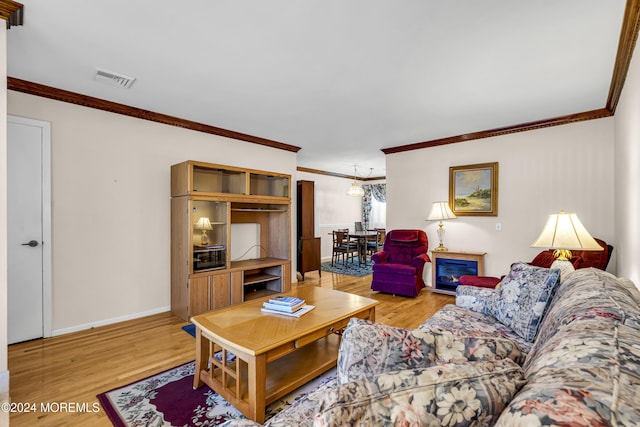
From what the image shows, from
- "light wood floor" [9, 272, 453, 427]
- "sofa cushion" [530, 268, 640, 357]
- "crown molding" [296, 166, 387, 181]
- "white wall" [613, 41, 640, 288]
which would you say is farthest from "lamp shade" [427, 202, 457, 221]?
"sofa cushion" [530, 268, 640, 357]

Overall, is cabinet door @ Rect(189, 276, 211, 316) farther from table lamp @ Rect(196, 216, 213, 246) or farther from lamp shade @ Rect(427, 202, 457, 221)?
lamp shade @ Rect(427, 202, 457, 221)

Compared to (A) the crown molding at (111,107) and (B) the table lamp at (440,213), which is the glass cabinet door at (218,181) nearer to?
(A) the crown molding at (111,107)

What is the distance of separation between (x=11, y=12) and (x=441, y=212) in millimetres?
5057

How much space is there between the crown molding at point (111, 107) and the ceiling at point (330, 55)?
85 mm

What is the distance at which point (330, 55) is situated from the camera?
7.91 ft

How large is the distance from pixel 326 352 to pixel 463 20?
2647 mm

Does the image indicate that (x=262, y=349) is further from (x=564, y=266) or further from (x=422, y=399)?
(x=564, y=266)

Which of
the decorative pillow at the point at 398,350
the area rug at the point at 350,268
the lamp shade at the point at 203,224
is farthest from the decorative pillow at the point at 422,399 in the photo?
the area rug at the point at 350,268

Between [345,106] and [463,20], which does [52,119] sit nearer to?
[345,106]

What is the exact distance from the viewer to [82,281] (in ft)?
10.6

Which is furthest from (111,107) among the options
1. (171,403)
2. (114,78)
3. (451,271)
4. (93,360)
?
(451,271)

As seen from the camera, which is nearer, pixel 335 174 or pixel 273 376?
pixel 273 376

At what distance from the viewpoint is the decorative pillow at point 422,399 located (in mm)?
642

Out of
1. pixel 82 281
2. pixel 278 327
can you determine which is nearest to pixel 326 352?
pixel 278 327
